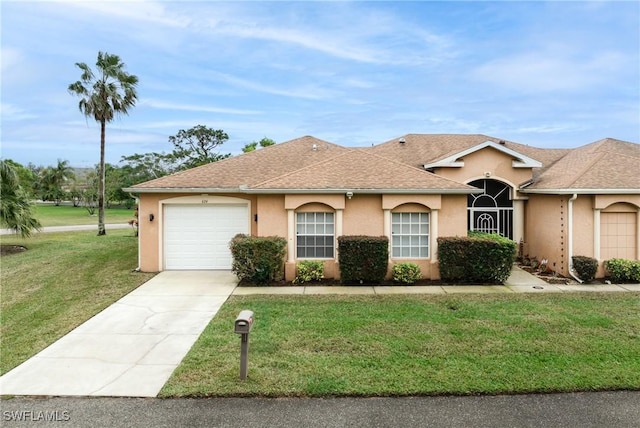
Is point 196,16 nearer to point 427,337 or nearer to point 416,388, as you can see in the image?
point 427,337

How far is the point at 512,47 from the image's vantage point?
20.5 m

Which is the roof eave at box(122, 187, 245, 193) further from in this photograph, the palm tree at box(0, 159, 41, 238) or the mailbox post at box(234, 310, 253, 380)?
the palm tree at box(0, 159, 41, 238)

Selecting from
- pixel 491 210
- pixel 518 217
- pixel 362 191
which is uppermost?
pixel 362 191

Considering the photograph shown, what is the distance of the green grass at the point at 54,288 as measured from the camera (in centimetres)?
768

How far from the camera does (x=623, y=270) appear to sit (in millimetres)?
11680

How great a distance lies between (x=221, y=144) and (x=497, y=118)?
108ft

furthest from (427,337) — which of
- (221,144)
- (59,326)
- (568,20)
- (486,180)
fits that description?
(221,144)

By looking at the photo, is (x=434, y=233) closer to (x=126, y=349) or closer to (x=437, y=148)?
(x=437, y=148)

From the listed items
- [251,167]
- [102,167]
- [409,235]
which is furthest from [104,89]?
[409,235]

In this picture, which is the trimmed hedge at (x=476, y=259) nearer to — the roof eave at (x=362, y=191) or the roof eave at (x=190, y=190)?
the roof eave at (x=362, y=191)

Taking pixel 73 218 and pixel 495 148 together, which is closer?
pixel 495 148

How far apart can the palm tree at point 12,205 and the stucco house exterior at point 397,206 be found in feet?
29.8

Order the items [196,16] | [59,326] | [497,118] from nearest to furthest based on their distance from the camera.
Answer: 1. [59,326]
2. [196,16]
3. [497,118]

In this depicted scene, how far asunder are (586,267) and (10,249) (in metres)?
23.4
